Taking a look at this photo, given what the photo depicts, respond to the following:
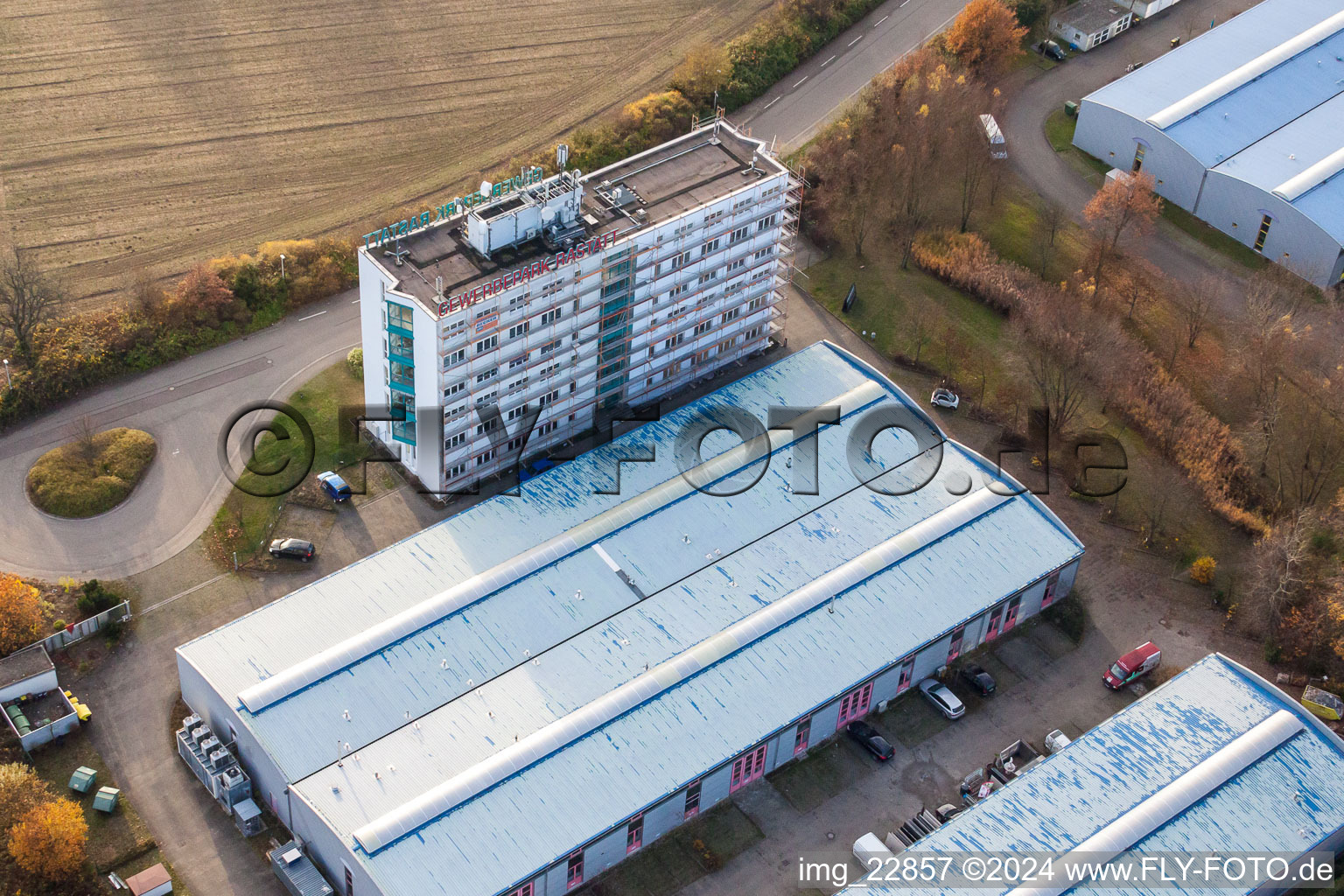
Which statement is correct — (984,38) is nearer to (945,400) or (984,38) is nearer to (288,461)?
(945,400)

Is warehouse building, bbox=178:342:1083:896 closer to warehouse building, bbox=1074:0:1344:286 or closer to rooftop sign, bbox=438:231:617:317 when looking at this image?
rooftop sign, bbox=438:231:617:317

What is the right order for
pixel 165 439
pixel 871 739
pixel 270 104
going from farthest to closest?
pixel 270 104, pixel 165 439, pixel 871 739

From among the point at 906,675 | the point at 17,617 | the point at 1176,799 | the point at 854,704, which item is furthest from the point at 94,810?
the point at 1176,799

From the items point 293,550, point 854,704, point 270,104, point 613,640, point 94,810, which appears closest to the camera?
point 94,810

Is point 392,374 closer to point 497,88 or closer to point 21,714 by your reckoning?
point 21,714

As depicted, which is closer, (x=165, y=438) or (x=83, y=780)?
(x=83, y=780)

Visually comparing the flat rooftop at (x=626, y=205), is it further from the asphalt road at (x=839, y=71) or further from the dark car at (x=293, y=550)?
the asphalt road at (x=839, y=71)

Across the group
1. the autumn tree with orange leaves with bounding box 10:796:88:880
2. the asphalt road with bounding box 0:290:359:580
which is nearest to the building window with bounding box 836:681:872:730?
the autumn tree with orange leaves with bounding box 10:796:88:880
